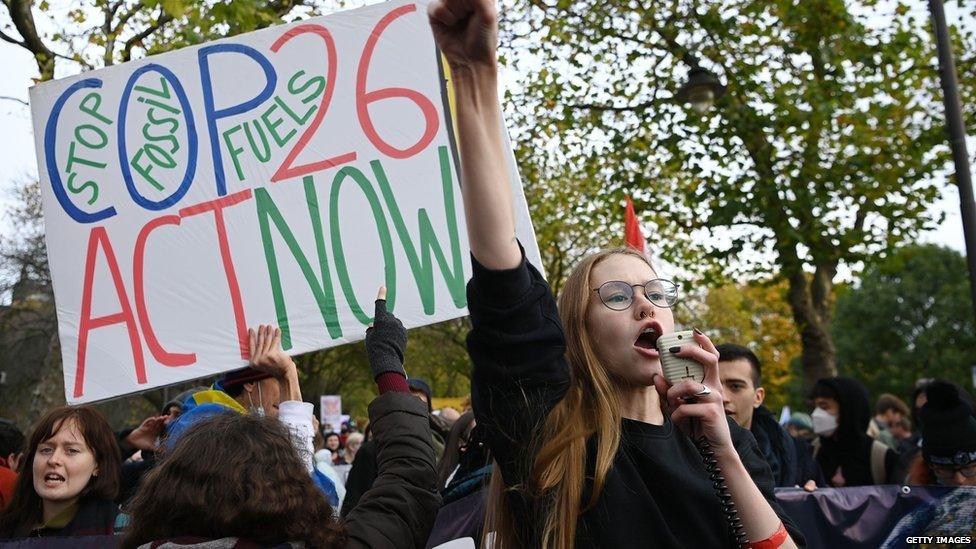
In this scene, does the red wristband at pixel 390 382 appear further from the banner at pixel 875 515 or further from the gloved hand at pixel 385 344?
the banner at pixel 875 515

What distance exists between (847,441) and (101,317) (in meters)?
4.21

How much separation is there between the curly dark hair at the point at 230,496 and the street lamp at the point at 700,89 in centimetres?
991

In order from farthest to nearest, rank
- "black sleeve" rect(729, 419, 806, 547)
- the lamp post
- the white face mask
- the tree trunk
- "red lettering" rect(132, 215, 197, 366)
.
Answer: the tree trunk < the lamp post < the white face mask < "red lettering" rect(132, 215, 197, 366) < "black sleeve" rect(729, 419, 806, 547)

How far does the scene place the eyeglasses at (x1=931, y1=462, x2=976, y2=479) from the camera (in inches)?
161

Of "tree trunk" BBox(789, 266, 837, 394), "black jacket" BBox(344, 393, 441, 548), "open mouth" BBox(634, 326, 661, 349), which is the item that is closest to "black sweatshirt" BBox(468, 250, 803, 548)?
"open mouth" BBox(634, 326, 661, 349)

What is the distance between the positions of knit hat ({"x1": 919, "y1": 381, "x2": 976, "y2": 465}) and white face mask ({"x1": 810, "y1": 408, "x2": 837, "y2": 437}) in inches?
63.6

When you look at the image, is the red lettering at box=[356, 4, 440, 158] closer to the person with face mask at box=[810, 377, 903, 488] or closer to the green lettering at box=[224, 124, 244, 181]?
the green lettering at box=[224, 124, 244, 181]

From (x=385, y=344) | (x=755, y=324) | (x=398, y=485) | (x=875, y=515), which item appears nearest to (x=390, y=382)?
(x=385, y=344)

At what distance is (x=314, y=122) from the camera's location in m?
3.66

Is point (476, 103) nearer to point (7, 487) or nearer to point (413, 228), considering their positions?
point (413, 228)

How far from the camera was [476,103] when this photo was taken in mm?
1780

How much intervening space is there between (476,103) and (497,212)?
0.20 meters

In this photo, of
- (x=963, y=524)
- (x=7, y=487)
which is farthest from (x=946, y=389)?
(x=7, y=487)

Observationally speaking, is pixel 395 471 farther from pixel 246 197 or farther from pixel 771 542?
pixel 246 197
